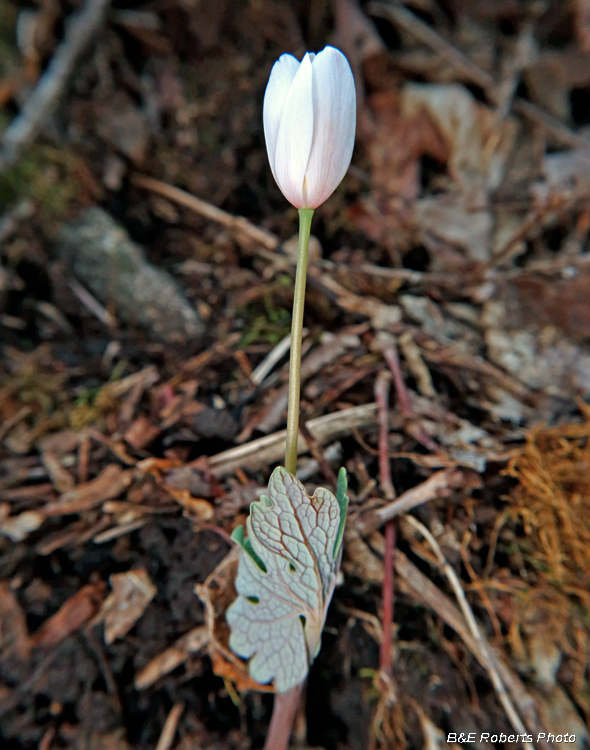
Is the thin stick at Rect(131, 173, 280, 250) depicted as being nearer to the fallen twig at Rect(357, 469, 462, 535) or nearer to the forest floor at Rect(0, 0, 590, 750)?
the forest floor at Rect(0, 0, 590, 750)

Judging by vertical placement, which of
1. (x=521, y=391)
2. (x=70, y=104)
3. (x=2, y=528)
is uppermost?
(x=70, y=104)

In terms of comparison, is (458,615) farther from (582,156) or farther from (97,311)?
(582,156)

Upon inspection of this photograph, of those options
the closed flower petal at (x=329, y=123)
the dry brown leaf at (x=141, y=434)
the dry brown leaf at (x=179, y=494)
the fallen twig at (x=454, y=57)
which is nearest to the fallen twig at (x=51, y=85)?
the fallen twig at (x=454, y=57)

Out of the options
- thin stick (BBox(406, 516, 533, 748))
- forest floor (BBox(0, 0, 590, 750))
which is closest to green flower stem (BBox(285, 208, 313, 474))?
forest floor (BBox(0, 0, 590, 750))

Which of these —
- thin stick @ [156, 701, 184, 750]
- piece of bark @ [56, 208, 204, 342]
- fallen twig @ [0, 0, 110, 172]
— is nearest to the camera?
thin stick @ [156, 701, 184, 750]


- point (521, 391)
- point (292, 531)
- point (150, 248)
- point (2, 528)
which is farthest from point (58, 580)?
point (521, 391)

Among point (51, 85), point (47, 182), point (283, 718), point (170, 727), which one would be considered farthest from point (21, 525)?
point (51, 85)

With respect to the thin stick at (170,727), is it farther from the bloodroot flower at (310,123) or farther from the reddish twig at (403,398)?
the bloodroot flower at (310,123)
